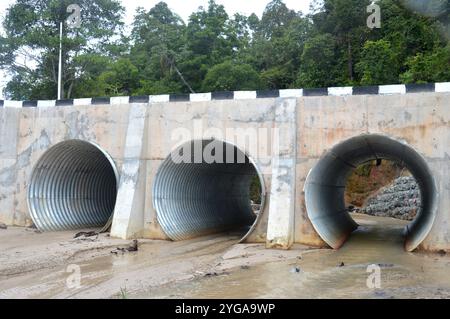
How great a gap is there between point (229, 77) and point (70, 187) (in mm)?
20584

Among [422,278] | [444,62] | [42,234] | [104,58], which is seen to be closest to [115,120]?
[42,234]

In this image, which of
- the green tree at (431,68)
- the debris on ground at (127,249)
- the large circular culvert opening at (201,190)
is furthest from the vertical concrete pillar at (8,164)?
the green tree at (431,68)

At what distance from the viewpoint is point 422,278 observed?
7254 mm

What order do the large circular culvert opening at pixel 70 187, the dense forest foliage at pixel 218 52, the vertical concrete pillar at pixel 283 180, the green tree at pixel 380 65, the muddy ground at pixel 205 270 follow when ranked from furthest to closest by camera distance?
the green tree at pixel 380 65
the dense forest foliage at pixel 218 52
the large circular culvert opening at pixel 70 187
the vertical concrete pillar at pixel 283 180
the muddy ground at pixel 205 270

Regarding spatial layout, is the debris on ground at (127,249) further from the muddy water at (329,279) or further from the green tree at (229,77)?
the green tree at (229,77)

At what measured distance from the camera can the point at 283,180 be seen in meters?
10.3

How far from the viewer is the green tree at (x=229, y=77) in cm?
3341

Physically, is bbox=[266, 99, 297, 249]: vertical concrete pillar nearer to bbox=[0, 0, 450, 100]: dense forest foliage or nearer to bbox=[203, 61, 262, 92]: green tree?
bbox=[0, 0, 450, 100]: dense forest foliage

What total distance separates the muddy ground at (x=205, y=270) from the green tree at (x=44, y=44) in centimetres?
1729

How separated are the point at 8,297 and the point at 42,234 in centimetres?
631

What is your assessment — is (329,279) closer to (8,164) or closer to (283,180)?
(283,180)

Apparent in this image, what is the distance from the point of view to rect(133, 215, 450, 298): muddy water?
6316 millimetres
